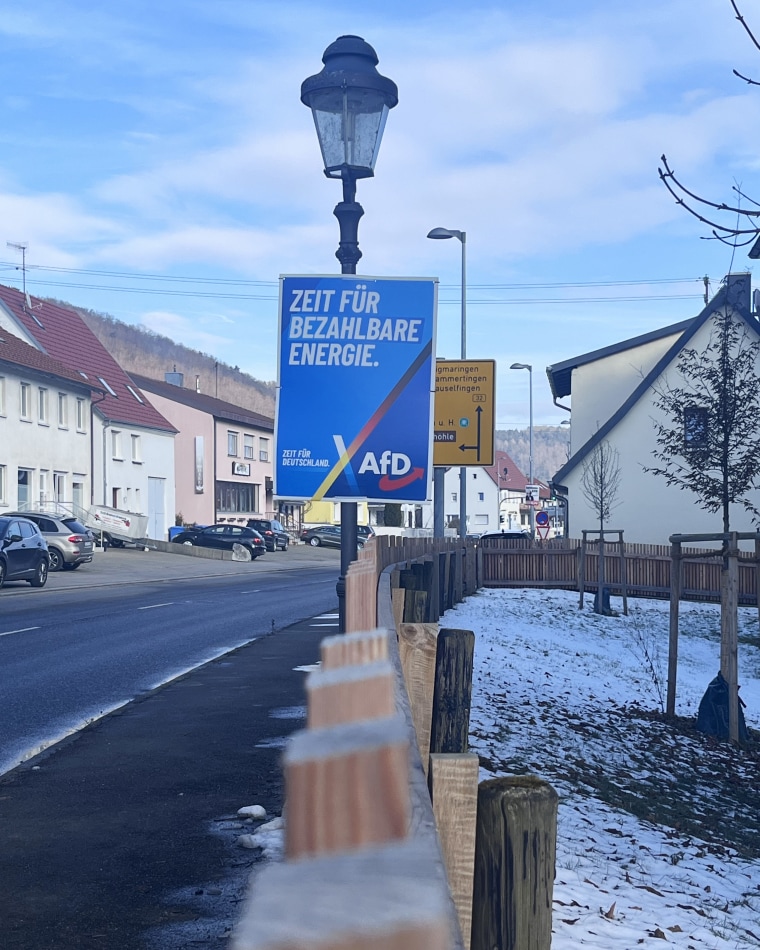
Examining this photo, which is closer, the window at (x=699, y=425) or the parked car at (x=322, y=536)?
the window at (x=699, y=425)

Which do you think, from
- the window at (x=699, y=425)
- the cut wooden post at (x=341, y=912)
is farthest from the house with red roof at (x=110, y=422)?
the cut wooden post at (x=341, y=912)

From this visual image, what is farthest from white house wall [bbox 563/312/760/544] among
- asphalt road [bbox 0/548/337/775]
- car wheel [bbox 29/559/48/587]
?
car wheel [bbox 29/559/48/587]

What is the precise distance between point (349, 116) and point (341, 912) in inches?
266

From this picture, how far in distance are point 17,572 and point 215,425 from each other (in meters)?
43.2

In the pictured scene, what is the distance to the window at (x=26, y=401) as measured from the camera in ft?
146

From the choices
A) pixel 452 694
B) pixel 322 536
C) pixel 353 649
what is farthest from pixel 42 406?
pixel 353 649

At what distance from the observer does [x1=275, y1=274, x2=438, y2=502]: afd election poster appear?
6.34m

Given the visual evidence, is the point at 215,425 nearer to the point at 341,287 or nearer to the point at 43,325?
the point at 43,325

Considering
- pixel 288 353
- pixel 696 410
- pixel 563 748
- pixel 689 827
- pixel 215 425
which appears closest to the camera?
pixel 288 353

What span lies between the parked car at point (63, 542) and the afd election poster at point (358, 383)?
30.8 meters

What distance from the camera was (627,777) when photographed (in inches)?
369

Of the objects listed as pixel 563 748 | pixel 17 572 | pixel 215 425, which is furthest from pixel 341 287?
pixel 215 425

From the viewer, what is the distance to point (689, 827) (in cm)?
787

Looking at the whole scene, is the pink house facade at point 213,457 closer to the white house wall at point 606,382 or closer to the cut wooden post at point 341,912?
the white house wall at point 606,382
